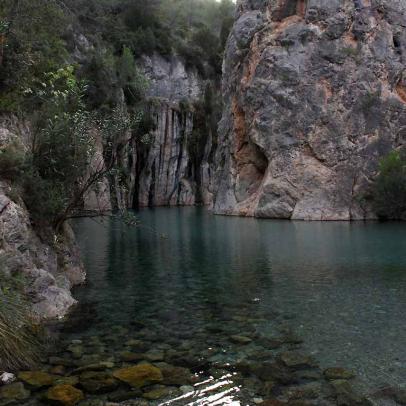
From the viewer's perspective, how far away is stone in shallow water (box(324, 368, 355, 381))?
21.7 ft

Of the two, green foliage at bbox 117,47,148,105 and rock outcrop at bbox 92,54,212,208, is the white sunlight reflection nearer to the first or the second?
green foliage at bbox 117,47,148,105

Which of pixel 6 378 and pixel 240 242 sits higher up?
Result: pixel 240 242

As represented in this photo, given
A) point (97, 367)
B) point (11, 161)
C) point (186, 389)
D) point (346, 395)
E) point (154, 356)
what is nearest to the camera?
point (346, 395)

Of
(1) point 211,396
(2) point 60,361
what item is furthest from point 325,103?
(1) point 211,396

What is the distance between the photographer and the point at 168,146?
64438mm

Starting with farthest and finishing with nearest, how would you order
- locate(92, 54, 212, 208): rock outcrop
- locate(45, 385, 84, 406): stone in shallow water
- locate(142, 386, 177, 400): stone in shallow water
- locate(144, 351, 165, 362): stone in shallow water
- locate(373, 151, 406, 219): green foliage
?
locate(92, 54, 212, 208): rock outcrop → locate(373, 151, 406, 219): green foliage → locate(144, 351, 165, 362): stone in shallow water → locate(142, 386, 177, 400): stone in shallow water → locate(45, 385, 84, 406): stone in shallow water

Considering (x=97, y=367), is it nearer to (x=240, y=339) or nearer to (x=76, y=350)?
(x=76, y=350)

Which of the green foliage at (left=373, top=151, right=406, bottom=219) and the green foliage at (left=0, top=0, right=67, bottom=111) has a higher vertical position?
the green foliage at (left=0, top=0, right=67, bottom=111)

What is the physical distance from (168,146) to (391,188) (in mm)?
35795

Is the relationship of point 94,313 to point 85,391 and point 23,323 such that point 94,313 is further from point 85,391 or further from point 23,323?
point 85,391

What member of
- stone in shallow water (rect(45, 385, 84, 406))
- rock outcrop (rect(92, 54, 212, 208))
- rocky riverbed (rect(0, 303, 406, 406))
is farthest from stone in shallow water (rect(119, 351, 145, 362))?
rock outcrop (rect(92, 54, 212, 208))

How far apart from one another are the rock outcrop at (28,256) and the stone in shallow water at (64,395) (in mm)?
2383

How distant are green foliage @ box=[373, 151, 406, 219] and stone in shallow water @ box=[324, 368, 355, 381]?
92.5 ft

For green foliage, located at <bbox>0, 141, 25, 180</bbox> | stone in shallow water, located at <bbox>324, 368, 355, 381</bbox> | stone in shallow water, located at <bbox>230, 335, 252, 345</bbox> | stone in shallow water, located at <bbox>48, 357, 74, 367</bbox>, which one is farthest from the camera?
green foliage, located at <bbox>0, 141, 25, 180</bbox>
